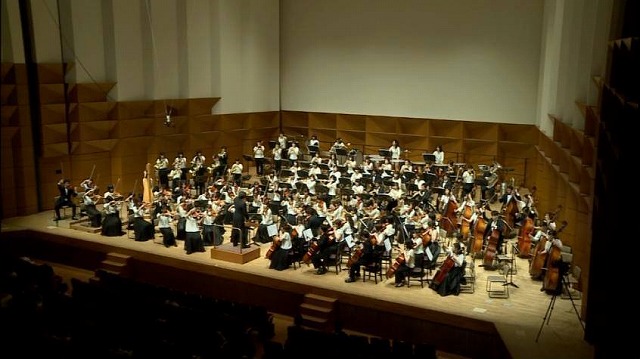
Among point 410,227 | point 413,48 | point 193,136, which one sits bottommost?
point 410,227

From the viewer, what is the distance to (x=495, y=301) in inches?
429

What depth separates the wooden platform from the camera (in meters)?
12.9

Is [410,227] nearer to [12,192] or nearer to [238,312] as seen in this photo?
[238,312]

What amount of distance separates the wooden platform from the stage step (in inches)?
80.8

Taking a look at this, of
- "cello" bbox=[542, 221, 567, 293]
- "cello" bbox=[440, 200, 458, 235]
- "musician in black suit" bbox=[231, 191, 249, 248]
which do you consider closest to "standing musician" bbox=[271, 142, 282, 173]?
"musician in black suit" bbox=[231, 191, 249, 248]

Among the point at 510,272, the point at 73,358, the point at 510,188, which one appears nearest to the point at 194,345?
the point at 73,358

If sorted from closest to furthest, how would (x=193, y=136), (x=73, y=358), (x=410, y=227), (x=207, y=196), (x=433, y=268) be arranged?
(x=73, y=358) → (x=433, y=268) → (x=410, y=227) → (x=207, y=196) → (x=193, y=136)

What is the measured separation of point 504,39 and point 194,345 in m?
15.6

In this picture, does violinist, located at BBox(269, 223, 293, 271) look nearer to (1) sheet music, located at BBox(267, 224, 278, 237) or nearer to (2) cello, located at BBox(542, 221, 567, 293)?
(1) sheet music, located at BBox(267, 224, 278, 237)

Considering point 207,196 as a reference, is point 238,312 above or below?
below

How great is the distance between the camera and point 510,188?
1534cm

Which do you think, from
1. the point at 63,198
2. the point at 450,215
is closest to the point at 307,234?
the point at 450,215

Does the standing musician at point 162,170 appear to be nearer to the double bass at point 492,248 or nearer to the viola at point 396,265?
the viola at point 396,265

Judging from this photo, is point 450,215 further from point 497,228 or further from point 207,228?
point 207,228
